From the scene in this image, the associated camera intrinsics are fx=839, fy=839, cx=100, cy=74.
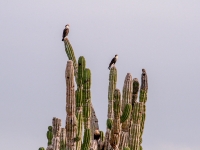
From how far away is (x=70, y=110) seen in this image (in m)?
20.2

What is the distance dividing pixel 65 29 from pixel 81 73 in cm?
350

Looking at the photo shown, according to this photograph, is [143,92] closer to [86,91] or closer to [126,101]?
[126,101]

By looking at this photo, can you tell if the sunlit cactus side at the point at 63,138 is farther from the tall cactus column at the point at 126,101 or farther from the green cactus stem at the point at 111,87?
the green cactus stem at the point at 111,87

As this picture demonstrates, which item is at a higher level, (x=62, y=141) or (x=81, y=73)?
(x=81, y=73)

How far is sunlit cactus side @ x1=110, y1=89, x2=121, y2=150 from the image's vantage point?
21.4 m

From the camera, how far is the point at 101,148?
21453 mm

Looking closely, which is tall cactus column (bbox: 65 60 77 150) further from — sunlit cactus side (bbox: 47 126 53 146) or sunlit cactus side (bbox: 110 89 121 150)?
sunlit cactus side (bbox: 47 126 53 146)

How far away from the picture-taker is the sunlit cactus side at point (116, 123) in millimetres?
21406

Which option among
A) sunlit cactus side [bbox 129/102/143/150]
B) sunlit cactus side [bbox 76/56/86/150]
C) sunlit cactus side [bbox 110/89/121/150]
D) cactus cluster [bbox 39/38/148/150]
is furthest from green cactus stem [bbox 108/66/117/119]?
sunlit cactus side [bbox 76/56/86/150]

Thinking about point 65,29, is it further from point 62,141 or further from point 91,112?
point 62,141

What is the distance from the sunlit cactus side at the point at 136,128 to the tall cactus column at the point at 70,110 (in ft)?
6.31

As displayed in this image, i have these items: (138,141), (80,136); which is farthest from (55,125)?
(138,141)

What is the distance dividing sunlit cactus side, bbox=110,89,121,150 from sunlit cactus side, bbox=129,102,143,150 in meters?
0.38

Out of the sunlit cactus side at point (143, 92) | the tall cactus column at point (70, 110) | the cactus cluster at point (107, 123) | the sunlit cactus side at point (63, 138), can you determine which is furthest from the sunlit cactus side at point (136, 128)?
the sunlit cactus side at point (63, 138)
